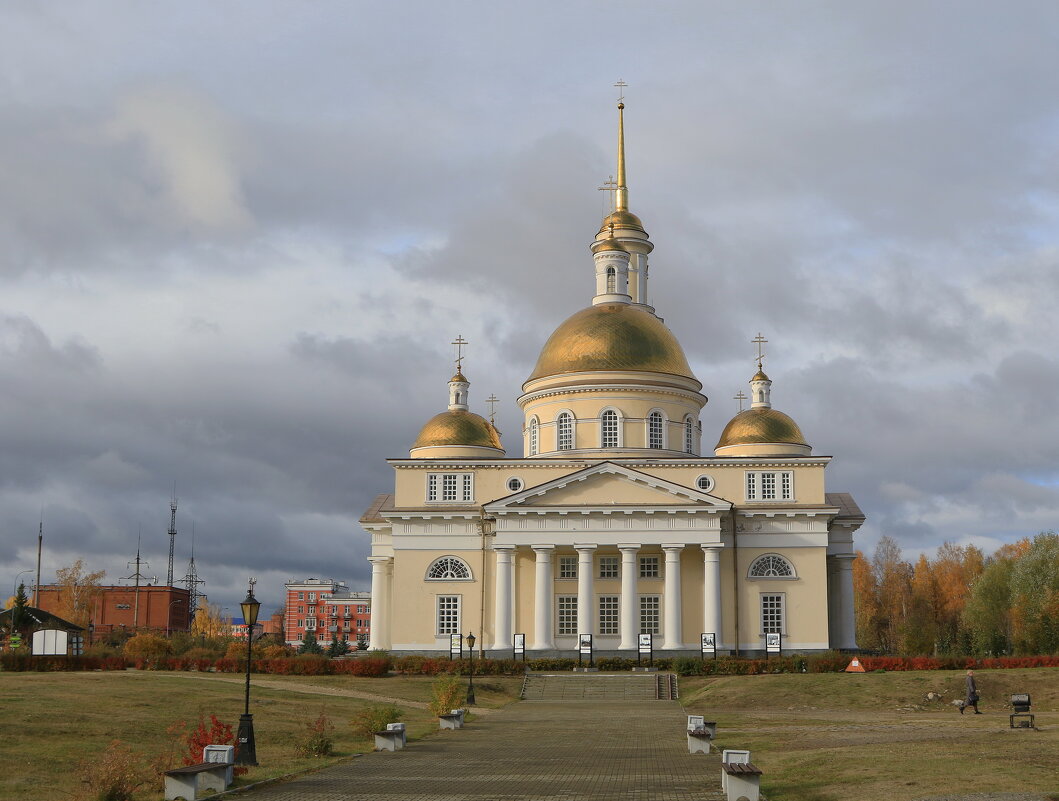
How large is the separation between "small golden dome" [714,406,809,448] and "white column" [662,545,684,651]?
24.7 ft

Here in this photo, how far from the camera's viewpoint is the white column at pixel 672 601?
177ft

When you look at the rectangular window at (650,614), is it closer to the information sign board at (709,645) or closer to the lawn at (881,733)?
the information sign board at (709,645)

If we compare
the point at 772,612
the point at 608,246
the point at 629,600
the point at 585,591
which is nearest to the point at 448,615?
the point at 585,591

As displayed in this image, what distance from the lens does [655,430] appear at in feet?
199

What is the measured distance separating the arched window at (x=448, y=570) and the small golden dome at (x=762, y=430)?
13577 millimetres

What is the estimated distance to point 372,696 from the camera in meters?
41.2

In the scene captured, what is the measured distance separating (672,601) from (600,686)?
28.3ft

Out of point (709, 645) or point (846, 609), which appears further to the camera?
point (846, 609)

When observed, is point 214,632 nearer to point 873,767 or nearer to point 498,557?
point 498,557

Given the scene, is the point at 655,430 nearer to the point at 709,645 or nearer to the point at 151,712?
the point at 709,645

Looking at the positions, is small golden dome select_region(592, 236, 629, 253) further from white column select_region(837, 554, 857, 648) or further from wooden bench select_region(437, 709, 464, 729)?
wooden bench select_region(437, 709, 464, 729)

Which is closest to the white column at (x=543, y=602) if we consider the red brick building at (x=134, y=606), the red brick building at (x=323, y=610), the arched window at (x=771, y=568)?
the arched window at (x=771, y=568)

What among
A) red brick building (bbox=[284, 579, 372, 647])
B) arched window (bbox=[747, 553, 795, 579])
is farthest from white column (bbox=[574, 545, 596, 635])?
red brick building (bbox=[284, 579, 372, 647])

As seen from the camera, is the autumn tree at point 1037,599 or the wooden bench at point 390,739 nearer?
the wooden bench at point 390,739
